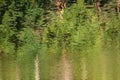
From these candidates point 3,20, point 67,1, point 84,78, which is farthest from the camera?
point 67,1

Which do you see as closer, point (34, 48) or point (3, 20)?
point (34, 48)

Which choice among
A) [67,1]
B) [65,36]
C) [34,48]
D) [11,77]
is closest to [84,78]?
[11,77]

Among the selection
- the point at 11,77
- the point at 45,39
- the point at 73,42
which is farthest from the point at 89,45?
the point at 11,77

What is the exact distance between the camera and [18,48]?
3522 centimetres

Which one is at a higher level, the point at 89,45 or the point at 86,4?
the point at 86,4

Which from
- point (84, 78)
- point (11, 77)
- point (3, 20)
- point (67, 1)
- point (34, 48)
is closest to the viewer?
point (84, 78)

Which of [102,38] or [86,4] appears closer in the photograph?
[102,38]

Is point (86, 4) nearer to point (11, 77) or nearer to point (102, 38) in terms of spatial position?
point (102, 38)

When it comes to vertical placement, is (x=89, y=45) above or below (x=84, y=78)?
below

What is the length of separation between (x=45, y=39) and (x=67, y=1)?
610 centimetres

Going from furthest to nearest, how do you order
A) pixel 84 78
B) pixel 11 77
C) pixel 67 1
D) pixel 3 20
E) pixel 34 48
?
pixel 67 1 < pixel 3 20 < pixel 34 48 < pixel 11 77 < pixel 84 78

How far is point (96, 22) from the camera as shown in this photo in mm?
37406

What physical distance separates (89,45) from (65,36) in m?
2.61

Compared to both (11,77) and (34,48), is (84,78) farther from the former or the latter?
(34,48)
